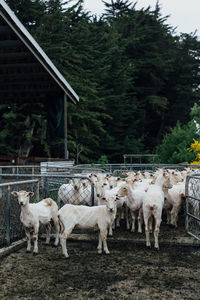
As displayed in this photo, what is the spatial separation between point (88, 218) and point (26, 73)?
7981 mm

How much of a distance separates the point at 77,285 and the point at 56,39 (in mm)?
22065

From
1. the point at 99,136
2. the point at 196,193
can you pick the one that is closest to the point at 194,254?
the point at 196,193

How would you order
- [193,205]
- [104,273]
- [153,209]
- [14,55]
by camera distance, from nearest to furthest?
[104,273] < [153,209] < [193,205] < [14,55]

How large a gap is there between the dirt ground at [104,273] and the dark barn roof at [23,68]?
6433 mm

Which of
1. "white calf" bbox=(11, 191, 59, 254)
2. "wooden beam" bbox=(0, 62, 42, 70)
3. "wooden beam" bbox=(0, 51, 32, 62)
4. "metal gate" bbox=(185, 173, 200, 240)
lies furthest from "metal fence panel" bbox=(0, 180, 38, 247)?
"wooden beam" bbox=(0, 62, 42, 70)

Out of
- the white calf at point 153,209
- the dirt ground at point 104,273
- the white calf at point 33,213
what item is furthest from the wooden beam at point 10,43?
the dirt ground at point 104,273

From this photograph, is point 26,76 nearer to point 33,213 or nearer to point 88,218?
point 33,213

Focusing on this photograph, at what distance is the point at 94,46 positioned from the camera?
30203 millimetres

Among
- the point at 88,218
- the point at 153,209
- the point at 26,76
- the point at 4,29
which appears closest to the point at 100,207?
the point at 88,218

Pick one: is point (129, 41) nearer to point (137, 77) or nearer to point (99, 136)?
point (137, 77)

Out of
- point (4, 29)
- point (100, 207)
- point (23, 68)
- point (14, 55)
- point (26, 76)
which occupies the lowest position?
point (100, 207)

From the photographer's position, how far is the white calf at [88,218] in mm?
5371

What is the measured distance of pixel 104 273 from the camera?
4578mm

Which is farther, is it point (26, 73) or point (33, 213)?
point (26, 73)
